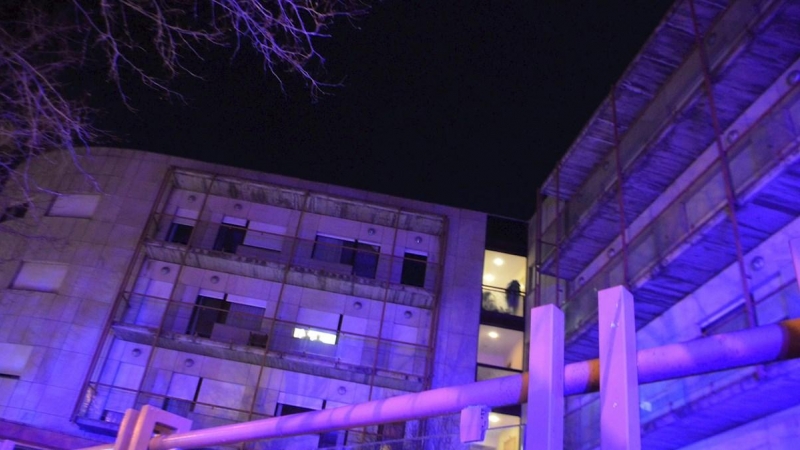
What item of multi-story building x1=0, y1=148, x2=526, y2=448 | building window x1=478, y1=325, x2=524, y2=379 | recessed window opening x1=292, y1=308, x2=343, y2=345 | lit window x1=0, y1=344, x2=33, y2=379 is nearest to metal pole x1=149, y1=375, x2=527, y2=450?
multi-story building x1=0, y1=148, x2=526, y2=448

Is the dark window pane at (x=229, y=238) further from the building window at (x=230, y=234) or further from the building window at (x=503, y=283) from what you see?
the building window at (x=503, y=283)

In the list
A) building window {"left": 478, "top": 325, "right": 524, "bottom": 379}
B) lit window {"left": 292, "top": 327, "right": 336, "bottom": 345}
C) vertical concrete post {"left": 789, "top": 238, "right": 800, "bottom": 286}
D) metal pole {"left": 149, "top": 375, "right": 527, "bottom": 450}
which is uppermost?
building window {"left": 478, "top": 325, "right": 524, "bottom": 379}

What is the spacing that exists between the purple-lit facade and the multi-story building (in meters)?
5.36

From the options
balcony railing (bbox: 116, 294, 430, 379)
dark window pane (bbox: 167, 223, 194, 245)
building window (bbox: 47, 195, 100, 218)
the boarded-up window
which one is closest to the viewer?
balcony railing (bbox: 116, 294, 430, 379)

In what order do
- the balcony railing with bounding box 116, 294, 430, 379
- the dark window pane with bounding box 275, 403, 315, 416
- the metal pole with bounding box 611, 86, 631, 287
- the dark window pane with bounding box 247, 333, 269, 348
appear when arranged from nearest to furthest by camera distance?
the metal pole with bounding box 611, 86, 631, 287 < the dark window pane with bounding box 275, 403, 315, 416 < the balcony railing with bounding box 116, 294, 430, 379 < the dark window pane with bounding box 247, 333, 269, 348

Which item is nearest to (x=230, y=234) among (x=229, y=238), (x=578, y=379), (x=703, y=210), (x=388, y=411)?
(x=229, y=238)

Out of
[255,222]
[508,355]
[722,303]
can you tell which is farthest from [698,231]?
[255,222]

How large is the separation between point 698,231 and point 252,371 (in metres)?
14.4

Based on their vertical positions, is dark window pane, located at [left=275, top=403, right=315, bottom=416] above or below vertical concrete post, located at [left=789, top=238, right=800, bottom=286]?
above

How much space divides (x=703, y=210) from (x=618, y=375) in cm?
1339

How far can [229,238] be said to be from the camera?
76.0 feet

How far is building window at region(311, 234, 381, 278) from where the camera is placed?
23.0m

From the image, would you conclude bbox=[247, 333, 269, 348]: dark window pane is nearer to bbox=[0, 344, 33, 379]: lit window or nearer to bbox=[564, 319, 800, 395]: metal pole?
bbox=[0, 344, 33, 379]: lit window

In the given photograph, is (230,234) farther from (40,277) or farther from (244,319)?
(40,277)
